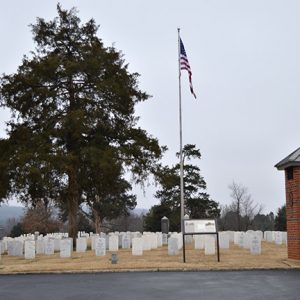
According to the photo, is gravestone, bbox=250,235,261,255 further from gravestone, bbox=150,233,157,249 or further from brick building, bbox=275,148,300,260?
gravestone, bbox=150,233,157,249

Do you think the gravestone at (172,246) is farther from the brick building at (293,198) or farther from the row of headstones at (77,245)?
the brick building at (293,198)

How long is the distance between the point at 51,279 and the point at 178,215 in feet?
123

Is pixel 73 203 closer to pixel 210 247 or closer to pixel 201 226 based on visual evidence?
pixel 210 247

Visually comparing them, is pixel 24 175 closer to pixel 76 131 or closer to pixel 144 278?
pixel 76 131

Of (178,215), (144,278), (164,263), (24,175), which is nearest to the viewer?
(144,278)

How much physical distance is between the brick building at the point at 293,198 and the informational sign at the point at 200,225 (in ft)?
8.73

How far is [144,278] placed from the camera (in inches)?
551

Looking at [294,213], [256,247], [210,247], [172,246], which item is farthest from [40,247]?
[294,213]

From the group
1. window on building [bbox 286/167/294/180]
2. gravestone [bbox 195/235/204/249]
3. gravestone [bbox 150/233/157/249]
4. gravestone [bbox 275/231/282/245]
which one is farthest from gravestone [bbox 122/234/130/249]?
window on building [bbox 286/167/294/180]

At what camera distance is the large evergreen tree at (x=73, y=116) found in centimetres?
2861

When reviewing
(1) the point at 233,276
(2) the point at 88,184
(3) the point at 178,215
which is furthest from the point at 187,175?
(1) the point at 233,276

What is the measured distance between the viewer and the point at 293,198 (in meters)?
18.1

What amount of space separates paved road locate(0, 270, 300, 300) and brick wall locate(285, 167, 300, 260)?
2.90m

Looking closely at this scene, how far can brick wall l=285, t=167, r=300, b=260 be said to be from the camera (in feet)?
58.2
